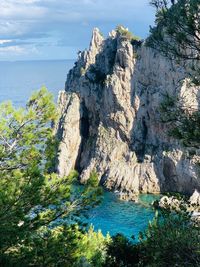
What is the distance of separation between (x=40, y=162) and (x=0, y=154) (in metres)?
1.43

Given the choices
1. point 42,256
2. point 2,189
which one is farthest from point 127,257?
point 2,189

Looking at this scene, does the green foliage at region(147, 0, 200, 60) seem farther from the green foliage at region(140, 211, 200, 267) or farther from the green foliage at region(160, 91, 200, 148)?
the green foliage at region(140, 211, 200, 267)

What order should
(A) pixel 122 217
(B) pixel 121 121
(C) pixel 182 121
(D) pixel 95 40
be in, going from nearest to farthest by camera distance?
(C) pixel 182 121, (A) pixel 122 217, (B) pixel 121 121, (D) pixel 95 40

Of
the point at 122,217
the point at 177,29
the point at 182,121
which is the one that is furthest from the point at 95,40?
the point at 182,121

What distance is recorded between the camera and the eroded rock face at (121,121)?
75938 millimetres

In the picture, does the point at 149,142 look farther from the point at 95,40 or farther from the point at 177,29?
the point at 177,29

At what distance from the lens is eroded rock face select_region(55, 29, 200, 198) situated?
7594cm

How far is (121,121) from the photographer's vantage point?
85.2 meters

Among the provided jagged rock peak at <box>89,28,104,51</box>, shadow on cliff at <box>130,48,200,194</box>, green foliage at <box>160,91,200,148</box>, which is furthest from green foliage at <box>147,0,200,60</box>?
jagged rock peak at <box>89,28,104,51</box>

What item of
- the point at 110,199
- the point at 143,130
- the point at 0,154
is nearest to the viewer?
the point at 0,154

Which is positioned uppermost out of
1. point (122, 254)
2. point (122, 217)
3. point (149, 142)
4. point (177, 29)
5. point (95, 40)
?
point (95, 40)

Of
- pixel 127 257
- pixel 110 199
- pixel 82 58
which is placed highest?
pixel 82 58

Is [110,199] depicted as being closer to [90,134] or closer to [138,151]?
[138,151]

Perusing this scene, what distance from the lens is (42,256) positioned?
12023 millimetres
